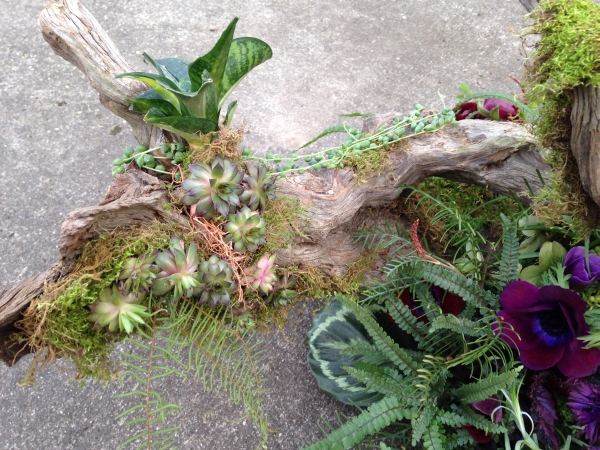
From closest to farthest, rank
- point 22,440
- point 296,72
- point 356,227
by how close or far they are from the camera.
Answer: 1. point 356,227
2. point 22,440
3. point 296,72

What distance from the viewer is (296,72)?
7.60 feet

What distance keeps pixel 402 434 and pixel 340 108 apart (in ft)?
4.61

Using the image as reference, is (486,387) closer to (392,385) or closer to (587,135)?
(392,385)

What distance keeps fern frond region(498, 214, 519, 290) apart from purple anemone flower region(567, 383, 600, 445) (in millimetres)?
262

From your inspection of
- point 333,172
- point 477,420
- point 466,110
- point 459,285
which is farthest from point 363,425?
point 466,110

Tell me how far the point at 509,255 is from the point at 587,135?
34 cm

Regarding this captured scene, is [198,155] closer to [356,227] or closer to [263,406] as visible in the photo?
[356,227]

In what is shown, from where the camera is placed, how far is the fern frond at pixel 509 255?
3.63ft

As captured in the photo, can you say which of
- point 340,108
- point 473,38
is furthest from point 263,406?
point 473,38

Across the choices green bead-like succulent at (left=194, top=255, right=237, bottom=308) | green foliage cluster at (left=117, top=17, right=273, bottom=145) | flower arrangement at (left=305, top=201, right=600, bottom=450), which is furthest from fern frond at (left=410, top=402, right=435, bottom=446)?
green foliage cluster at (left=117, top=17, right=273, bottom=145)

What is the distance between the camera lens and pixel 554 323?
1053 millimetres

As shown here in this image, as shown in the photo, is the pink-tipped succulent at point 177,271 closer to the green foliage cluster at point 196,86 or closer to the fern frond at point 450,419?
the green foliage cluster at point 196,86

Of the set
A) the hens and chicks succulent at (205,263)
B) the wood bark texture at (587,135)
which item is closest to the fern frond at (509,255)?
the wood bark texture at (587,135)

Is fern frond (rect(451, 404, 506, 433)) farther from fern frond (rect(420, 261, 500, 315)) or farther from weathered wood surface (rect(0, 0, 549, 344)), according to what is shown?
weathered wood surface (rect(0, 0, 549, 344))
